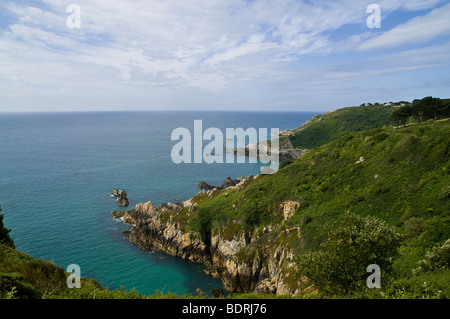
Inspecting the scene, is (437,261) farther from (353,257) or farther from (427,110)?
(427,110)

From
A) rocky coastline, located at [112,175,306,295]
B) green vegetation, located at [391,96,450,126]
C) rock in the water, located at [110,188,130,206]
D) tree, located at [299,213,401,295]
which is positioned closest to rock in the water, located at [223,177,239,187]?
rocky coastline, located at [112,175,306,295]

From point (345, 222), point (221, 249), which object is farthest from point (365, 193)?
point (221, 249)

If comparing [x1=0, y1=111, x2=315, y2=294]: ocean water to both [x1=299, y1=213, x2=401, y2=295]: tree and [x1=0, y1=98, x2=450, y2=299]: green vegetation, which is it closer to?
[x1=0, y1=98, x2=450, y2=299]: green vegetation

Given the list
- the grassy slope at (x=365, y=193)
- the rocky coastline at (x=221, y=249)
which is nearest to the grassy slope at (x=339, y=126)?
the grassy slope at (x=365, y=193)

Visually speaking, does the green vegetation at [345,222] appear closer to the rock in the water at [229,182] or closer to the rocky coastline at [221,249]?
the rocky coastline at [221,249]

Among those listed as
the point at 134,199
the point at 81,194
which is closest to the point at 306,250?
the point at 134,199

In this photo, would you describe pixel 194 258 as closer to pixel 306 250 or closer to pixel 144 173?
pixel 306 250
